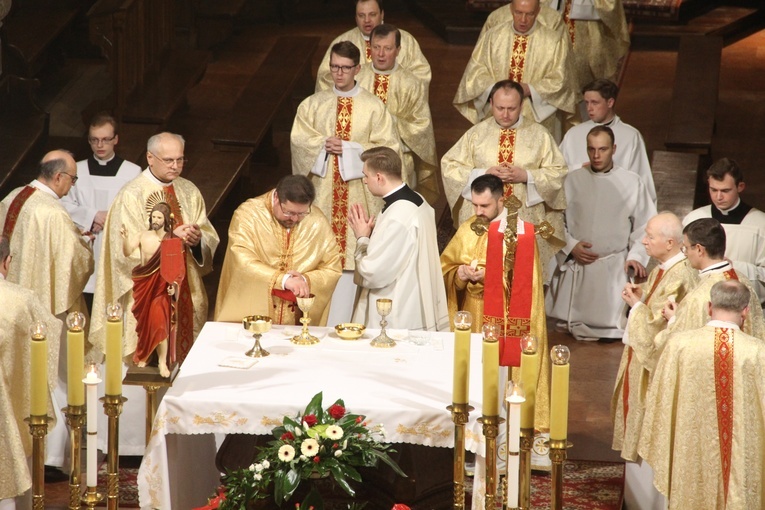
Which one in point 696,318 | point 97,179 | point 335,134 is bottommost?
point 696,318

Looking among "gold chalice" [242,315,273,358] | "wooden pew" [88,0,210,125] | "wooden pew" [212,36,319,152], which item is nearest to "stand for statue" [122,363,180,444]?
"gold chalice" [242,315,273,358]

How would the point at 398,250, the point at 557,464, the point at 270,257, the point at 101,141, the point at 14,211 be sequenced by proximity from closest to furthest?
1. the point at 557,464
2. the point at 398,250
3. the point at 270,257
4. the point at 14,211
5. the point at 101,141

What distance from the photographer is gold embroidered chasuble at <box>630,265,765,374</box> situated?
6070mm

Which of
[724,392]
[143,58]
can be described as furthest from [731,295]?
[143,58]

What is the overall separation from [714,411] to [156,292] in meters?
2.50

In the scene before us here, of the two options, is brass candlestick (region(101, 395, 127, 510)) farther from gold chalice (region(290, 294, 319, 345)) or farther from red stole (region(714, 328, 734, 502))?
red stole (region(714, 328, 734, 502))

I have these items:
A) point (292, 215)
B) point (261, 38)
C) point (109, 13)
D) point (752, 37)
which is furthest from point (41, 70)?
point (752, 37)

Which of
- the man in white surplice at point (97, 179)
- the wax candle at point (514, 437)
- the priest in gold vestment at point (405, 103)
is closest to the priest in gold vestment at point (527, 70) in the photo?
the priest in gold vestment at point (405, 103)

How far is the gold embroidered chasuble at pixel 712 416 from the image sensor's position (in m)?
5.68

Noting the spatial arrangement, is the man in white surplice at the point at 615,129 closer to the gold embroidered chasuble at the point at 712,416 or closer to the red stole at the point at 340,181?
the red stole at the point at 340,181

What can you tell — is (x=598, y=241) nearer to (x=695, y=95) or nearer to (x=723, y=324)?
(x=695, y=95)

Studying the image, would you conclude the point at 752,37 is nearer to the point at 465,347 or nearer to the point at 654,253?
the point at 654,253

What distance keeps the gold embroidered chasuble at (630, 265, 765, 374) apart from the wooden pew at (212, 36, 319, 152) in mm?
4558

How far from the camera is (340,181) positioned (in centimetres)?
879
